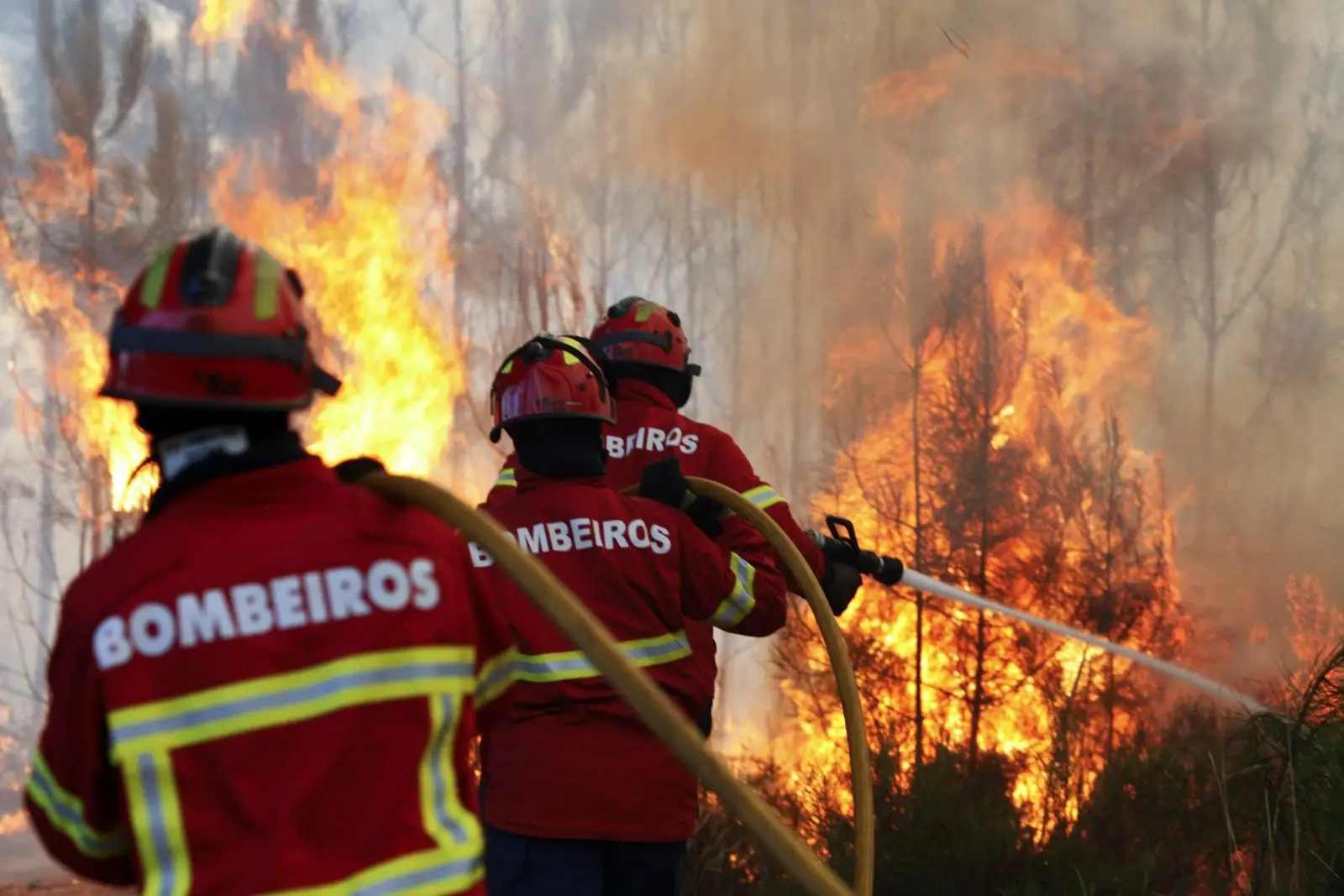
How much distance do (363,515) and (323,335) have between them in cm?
862

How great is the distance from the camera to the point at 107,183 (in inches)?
392

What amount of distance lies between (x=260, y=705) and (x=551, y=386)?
1.73 m

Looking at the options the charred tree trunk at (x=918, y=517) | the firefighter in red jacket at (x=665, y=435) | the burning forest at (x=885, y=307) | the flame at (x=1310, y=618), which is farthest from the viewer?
the flame at (x=1310, y=618)

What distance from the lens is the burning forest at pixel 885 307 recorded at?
562cm

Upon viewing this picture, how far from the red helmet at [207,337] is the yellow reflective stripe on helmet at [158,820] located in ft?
1.55

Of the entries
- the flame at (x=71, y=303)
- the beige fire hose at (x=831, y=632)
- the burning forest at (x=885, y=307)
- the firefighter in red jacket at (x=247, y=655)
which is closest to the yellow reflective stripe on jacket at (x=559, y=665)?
the beige fire hose at (x=831, y=632)

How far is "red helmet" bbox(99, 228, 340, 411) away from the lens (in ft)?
5.09

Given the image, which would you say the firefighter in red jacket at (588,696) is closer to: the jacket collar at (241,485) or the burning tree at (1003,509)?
the jacket collar at (241,485)

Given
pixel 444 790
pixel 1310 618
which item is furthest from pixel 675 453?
pixel 1310 618

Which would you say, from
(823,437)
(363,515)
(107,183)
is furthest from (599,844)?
(107,183)

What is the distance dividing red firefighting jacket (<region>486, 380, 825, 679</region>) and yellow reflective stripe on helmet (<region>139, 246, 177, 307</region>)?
2.19 m

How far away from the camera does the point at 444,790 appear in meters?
1.60

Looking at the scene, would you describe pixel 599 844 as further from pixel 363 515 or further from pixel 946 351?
pixel 946 351

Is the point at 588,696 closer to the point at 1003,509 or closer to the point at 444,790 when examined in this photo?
the point at 444,790
